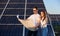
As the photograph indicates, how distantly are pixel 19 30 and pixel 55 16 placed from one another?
308cm

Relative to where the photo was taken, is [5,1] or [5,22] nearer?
[5,22]

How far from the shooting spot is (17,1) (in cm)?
2005

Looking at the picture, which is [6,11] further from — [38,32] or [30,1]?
[38,32]

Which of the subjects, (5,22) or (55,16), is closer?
(5,22)

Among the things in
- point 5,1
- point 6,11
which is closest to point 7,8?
point 6,11

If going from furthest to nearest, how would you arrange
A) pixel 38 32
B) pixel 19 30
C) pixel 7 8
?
pixel 7 8 → pixel 19 30 → pixel 38 32

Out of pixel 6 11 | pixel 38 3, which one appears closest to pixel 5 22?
pixel 6 11

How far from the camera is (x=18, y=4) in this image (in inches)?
757

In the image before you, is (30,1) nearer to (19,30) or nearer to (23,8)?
(23,8)

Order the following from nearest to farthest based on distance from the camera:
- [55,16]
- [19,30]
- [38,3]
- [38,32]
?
[38,32], [19,30], [55,16], [38,3]

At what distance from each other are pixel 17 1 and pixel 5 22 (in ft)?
15.5

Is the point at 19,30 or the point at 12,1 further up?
the point at 12,1

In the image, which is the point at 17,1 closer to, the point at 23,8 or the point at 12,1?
the point at 12,1

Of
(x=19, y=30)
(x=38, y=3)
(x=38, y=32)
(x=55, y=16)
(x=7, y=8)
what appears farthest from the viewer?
(x=38, y=3)
